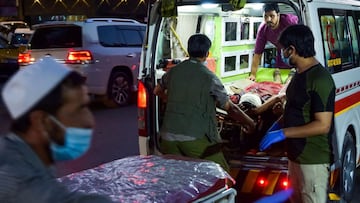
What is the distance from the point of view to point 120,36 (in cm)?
1272

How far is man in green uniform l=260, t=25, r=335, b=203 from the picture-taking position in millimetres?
3666

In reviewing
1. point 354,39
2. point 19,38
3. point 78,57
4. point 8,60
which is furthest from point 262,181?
point 19,38

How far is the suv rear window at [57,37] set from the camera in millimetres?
11998

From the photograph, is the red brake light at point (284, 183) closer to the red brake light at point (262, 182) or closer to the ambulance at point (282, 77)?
the ambulance at point (282, 77)

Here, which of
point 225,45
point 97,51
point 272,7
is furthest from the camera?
point 97,51

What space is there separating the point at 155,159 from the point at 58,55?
893 cm

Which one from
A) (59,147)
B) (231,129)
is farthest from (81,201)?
(231,129)

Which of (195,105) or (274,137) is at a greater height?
(195,105)

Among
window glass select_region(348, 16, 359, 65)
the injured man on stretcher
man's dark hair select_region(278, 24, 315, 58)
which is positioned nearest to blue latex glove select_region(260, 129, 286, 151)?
man's dark hair select_region(278, 24, 315, 58)

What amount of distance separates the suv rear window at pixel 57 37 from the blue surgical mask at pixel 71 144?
10.1 meters

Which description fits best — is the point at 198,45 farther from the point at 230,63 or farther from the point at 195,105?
the point at 230,63

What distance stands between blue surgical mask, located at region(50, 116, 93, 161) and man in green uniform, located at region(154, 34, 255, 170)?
7.37 ft

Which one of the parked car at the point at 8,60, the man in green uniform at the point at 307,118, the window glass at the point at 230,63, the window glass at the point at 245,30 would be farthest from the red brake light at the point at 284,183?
the parked car at the point at 8,60

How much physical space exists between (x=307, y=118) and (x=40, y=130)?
2336 mm
